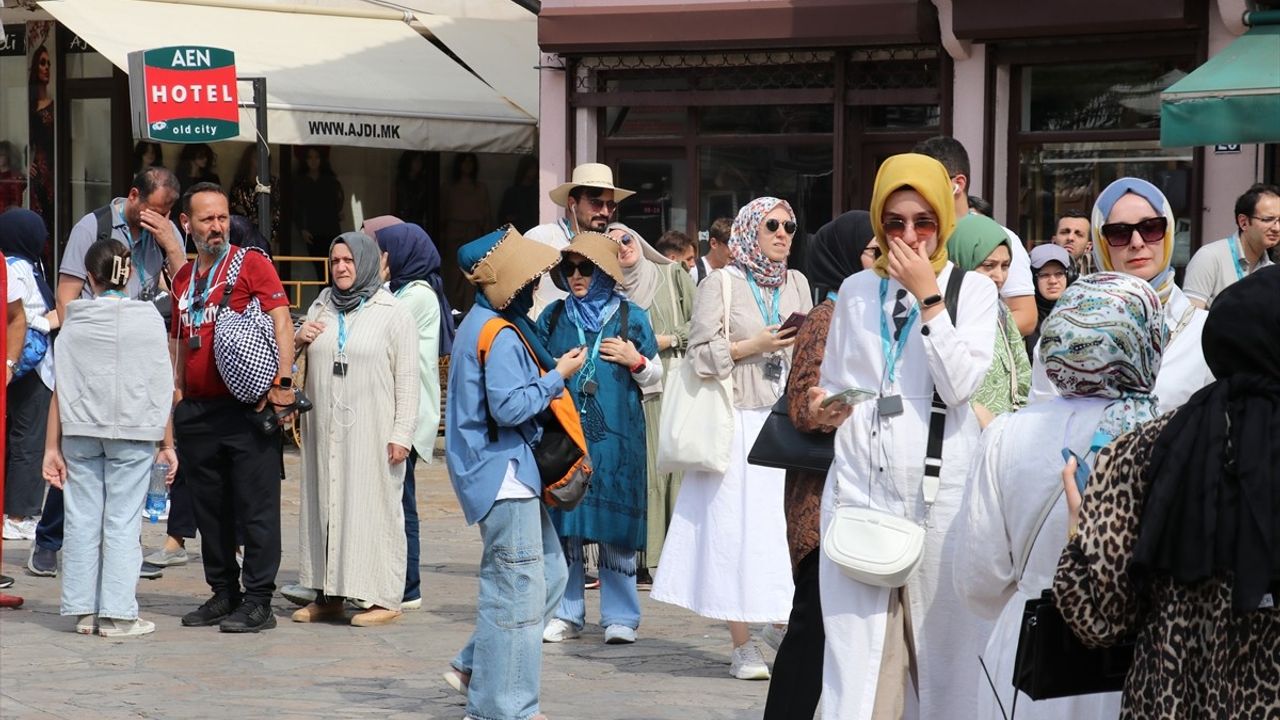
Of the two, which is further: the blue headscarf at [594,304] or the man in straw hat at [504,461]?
the blue headscarf at [594,304]

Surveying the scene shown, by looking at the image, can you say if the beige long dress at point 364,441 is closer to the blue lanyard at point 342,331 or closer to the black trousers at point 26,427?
the blue lanyard at point 342,331

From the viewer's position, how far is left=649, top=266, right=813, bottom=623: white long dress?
8.34 meters

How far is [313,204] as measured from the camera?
73.6 ft

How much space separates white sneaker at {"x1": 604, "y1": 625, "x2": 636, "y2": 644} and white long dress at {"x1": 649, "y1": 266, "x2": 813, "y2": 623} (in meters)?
0.49

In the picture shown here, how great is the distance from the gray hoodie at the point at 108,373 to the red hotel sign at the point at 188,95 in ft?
15.1

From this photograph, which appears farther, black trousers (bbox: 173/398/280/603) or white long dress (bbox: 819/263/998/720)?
black trousers (bbox: 173/398/280/603)

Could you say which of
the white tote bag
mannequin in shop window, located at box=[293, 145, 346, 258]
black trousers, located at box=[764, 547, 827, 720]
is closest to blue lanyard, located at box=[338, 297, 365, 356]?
the white tote bag

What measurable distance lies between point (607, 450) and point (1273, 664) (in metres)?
5.58

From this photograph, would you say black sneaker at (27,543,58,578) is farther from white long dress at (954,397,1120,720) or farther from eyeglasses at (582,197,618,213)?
white long dress at (954,397,1120,720)

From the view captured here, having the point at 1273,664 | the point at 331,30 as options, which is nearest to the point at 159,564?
the point at 1273,664

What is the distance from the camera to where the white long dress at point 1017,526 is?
460 cm

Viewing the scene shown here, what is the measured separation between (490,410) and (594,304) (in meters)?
2.17

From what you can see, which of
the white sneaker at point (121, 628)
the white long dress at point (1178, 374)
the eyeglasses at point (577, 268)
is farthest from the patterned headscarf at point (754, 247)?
the white long dress at point (1178, 374)

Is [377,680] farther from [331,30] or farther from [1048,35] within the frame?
[331,30]
